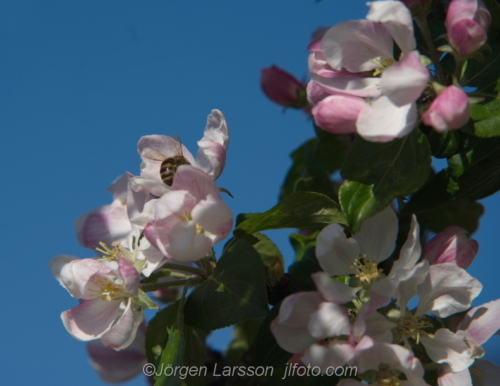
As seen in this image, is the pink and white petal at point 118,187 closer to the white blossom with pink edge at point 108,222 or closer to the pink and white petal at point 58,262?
the white blossom with pink edge at point 108,222

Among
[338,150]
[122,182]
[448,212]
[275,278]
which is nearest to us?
[275,278]

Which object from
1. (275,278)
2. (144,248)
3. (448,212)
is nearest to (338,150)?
(448,212)

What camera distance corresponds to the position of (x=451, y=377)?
4.20ft

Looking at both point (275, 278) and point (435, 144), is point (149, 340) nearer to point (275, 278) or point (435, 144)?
point (275, 278)

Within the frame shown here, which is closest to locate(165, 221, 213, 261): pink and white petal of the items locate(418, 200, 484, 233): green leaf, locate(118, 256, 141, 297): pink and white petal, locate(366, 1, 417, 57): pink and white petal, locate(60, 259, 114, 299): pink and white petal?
locate(118, 256, 141, 297): pink and white petal

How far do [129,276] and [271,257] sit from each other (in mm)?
585

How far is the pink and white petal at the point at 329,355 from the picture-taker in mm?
1118

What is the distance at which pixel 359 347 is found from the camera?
1.11 meters

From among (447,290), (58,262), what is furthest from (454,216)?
(58,262)

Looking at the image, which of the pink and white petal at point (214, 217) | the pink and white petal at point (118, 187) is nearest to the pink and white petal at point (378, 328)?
the pink and white petal at point (214, 217)

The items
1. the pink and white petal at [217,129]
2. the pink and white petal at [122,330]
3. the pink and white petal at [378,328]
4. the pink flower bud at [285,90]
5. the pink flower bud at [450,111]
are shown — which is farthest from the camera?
the pink flower bud at [285,90]

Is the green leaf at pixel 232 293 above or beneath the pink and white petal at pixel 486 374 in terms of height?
above

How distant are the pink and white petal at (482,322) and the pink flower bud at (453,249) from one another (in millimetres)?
99

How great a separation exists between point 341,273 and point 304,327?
0.16m
